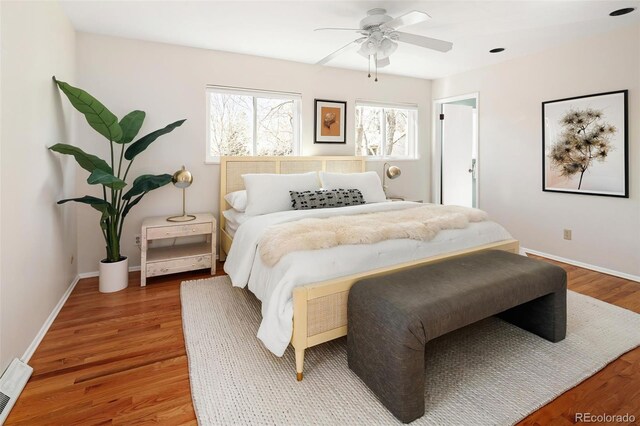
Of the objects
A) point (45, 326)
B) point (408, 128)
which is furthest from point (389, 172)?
point (45, 326)

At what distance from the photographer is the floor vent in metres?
1.53

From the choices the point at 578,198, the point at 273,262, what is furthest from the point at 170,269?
the point at 578,198

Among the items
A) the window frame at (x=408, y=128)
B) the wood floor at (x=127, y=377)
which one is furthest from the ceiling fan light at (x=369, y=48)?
the wood floor at (x=127, y=377)

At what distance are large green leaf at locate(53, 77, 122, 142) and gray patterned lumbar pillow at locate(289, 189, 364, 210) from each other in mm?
1612

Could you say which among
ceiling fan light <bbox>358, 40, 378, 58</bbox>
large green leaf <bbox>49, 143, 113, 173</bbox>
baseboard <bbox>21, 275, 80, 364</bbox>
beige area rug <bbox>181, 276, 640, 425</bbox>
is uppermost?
ceiling fan light <bbox>358, 40, 378, 58</bbox>

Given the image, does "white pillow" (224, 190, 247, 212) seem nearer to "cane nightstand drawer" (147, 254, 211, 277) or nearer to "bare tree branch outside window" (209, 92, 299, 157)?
"cane nightstand drawer" (147, 254, 211, 277)

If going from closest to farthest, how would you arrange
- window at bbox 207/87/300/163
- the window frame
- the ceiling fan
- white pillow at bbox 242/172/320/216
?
the ceiling fan < white pillow at bbox 242/172/320/216 < window at bbox 207/87/300/163 < the window frame

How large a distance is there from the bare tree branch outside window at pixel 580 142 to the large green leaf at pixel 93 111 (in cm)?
441

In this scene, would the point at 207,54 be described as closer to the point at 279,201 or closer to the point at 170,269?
the point at 279,201

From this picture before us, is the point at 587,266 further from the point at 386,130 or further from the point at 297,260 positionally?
the point at 297,260

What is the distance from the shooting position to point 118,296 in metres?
2.89

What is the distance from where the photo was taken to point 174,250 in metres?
3.46

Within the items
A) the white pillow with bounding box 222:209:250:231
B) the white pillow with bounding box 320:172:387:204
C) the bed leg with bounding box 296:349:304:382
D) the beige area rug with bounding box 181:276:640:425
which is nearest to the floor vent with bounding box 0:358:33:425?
the beige area rug with bounding box 181:276:640:425

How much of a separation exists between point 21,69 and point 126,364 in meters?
1.80
